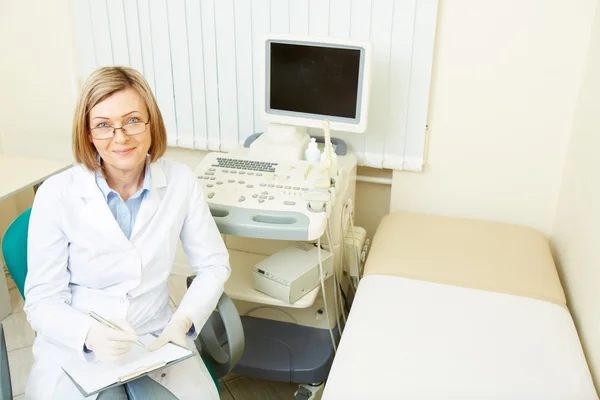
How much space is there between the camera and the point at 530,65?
74.3 inches

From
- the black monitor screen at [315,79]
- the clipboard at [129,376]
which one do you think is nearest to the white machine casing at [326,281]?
the black monitor screen at [315,79]

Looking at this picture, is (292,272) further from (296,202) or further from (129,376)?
(129,376)

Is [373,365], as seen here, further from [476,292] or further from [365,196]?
[365,196]

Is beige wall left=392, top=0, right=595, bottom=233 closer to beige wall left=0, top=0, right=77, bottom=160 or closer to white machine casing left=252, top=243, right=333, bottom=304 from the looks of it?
white machine casing left=252, top=243, right=333, bottom=304

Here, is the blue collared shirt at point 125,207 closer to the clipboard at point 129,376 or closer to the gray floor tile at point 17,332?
the clipboard at point 129,376

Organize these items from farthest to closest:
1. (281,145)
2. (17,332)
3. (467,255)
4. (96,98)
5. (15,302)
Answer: (15,302)
(17,332)
(281,145)
(467,255)
(96,98)

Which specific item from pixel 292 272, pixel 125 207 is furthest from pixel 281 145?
pixel 125 207

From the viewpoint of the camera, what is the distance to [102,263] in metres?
1.38

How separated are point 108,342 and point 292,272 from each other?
0.59 metres

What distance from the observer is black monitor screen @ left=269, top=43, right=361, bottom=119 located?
1.80m

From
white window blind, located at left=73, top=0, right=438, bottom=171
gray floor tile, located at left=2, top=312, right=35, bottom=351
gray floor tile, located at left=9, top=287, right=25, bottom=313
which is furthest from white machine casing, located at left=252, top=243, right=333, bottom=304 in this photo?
gray floor tile, located at left=9, top=287, right=25, bottom=313

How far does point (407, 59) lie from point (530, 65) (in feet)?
1.29

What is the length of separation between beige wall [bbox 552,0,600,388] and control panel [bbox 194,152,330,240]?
0.69m

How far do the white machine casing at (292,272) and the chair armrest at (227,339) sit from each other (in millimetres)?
172
